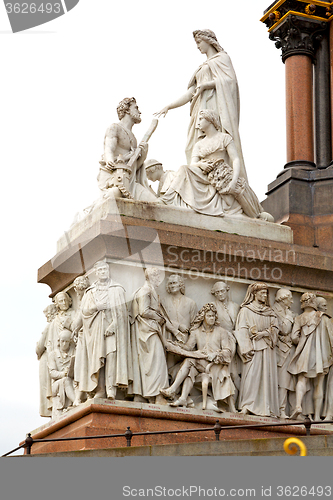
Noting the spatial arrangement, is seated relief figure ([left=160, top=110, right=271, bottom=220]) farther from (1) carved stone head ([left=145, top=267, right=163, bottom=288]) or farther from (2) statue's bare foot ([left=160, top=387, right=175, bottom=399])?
(2) statue's bare foot ([left=160, top=387, right=175, bottom=399])

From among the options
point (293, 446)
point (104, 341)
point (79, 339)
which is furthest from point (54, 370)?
point (293, 446)

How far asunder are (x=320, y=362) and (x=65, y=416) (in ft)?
15.0

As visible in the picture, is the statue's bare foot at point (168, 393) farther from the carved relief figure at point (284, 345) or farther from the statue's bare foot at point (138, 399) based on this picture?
the carved relief figure at point (284, 345)

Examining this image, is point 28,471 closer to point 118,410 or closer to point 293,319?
point 118,410

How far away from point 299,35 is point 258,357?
965 centimetres

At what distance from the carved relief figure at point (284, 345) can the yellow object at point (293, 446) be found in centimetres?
512

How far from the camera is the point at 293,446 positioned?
13.3m

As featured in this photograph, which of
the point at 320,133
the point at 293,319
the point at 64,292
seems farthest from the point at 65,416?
the point at 320,133

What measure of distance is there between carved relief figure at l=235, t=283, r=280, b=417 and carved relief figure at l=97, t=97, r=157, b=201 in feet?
9.08

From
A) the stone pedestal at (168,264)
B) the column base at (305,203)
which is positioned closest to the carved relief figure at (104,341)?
the stone pedestal at (168,264)

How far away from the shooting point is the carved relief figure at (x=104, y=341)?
17.2 m

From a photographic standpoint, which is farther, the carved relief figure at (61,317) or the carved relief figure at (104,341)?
the carved relief figure at (61,317)

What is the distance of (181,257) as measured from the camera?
60.6ft

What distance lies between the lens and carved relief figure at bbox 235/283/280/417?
59.8 feet
